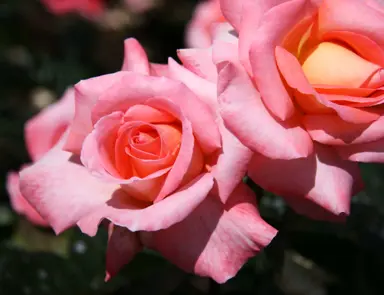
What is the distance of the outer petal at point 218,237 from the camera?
58cm

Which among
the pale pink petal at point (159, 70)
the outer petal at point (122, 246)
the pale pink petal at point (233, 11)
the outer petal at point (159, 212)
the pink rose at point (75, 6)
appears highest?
the pale pink petal at point (233, 11)

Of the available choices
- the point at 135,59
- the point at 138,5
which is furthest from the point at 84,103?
the point at 138,5

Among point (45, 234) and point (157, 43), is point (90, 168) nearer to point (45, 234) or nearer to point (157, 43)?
point (45, 234)

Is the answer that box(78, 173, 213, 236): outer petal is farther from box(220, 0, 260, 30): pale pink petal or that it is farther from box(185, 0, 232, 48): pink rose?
box(185, 0, 232, 48): pink rose

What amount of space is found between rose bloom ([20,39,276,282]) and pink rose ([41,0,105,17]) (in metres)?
1.32

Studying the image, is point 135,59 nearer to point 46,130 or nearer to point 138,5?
point 46,130

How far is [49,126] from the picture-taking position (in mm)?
871

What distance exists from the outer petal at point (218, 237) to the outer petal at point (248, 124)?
6 centimetres

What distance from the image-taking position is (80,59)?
6.31 ft

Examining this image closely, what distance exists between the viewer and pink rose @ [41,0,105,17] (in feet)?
6.14

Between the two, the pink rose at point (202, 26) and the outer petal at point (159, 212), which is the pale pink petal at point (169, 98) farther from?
the pink rose at point (202, 26)

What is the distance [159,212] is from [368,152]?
187 mm

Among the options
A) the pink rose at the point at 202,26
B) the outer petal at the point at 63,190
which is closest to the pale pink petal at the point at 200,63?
the outer petal at the point at 63,190

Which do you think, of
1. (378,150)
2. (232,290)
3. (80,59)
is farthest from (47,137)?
(80,59)
